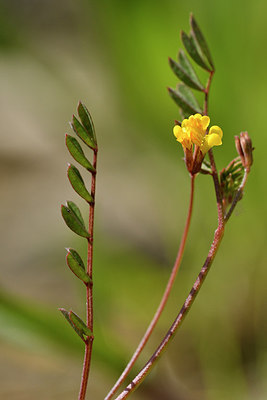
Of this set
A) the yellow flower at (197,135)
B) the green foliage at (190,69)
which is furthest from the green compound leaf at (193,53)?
the yellow flower at (197,135)

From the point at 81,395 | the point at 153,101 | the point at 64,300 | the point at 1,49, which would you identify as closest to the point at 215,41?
the point at 153,101

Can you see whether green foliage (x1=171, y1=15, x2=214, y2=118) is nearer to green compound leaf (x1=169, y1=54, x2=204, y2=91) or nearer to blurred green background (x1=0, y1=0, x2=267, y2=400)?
green compound leaf (x1=169, y1=54, x2=204, y2=91)

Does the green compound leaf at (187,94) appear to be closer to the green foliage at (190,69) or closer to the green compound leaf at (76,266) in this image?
the green foliage at (190,69)

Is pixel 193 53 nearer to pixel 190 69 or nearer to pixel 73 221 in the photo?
pixel 190 69

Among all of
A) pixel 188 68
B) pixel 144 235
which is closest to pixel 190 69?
pixel 188 68

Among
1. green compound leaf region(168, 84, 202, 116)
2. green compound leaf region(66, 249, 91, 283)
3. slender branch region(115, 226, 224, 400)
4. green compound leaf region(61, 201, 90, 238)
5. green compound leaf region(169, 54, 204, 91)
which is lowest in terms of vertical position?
slender branch region(115, 226, 224, 400)

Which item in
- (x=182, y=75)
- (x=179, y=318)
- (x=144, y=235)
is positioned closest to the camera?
(x=179, y=318)

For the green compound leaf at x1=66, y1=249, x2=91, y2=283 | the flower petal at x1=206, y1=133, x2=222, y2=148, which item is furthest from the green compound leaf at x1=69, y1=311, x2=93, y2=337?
the flower petal at x1=206, y1=133, x2=222, y2=148
